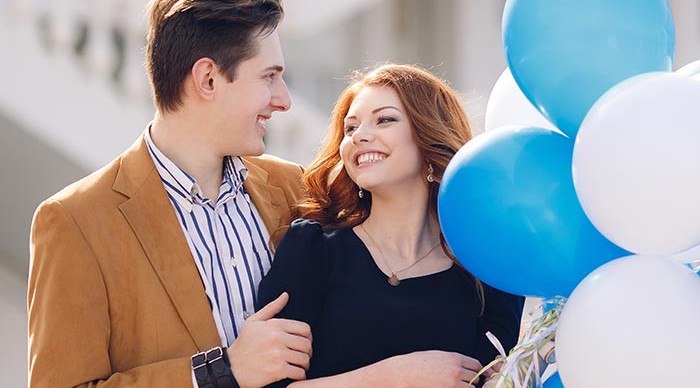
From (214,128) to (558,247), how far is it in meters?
0.93

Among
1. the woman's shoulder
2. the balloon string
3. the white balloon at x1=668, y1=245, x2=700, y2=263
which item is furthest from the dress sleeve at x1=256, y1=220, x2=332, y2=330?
the white balloon at x1=668, y1=245, x2=700, y2=263

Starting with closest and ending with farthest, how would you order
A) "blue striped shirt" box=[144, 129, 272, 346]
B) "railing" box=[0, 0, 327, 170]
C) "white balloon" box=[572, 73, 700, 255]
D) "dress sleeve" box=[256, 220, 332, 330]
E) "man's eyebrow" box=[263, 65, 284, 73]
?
"white balloon" box=[572, 73, 700, 255]
"dress sleeve" box=[256, 220, 332, 330]
"blue striped shirt" box=[144, 129, 272, 346]
"man's eyebrow" box=[263, 65, 284, 73]
"railing" box=[0, 0, 327, 170]

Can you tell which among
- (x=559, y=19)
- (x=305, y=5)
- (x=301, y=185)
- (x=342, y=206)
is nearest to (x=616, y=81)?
(x=559, y=19)

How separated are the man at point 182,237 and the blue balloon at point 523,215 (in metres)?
0.46

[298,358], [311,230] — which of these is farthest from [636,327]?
[311,230]

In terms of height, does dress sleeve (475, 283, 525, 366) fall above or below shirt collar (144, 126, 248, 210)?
below

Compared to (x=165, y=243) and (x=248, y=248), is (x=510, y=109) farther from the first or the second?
(x=165, y=243)

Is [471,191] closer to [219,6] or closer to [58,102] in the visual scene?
[219,6]

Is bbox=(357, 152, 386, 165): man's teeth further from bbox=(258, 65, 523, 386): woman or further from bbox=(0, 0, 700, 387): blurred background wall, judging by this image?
bbox=(0, 0, 700, 387): blurred background wall

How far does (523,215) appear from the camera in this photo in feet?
8.64

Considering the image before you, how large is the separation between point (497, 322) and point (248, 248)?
1.90 ft

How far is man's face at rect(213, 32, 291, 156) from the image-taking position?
3193 mm

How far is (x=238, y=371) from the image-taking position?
2926 mm

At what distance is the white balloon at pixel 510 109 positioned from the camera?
2.97 meters
